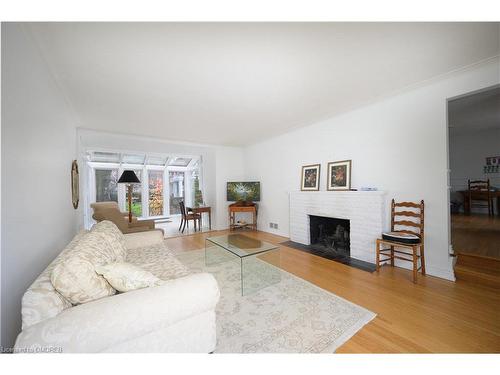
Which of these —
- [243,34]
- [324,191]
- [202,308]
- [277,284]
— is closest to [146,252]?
[202,308]

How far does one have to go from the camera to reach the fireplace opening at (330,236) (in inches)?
129

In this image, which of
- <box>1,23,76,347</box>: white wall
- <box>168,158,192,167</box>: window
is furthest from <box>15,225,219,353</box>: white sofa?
<box>168,158,192,167</box>: window

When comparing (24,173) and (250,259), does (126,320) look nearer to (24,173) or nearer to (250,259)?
(24,173)

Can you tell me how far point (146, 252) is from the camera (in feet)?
7.60

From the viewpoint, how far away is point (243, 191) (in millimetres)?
5137

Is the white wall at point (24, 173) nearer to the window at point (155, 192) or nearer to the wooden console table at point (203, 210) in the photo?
the wooden console table at point (203, 210)

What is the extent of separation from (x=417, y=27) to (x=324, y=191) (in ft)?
7.81

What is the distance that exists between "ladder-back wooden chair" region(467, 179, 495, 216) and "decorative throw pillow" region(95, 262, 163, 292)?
7067 mm

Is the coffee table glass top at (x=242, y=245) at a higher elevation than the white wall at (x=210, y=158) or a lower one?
lower

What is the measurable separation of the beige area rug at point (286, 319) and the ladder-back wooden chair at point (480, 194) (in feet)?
18.1

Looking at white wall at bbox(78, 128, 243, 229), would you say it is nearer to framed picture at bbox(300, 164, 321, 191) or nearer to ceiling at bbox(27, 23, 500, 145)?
ceiling at bbox(27, 23, 500, 145)

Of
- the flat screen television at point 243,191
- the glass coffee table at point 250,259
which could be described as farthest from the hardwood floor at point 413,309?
the flat screen television at point 243,191

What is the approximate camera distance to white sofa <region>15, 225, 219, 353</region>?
33.8 inches
